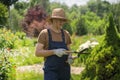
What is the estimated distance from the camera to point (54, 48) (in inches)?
231

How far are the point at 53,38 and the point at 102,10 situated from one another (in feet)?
343

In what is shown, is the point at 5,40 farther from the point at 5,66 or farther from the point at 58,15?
the point at 58,15

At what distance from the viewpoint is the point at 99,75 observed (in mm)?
6445

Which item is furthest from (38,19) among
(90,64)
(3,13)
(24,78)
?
(90,64)

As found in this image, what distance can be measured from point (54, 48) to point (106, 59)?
986 millimetres

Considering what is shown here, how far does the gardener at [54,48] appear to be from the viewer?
229 inches

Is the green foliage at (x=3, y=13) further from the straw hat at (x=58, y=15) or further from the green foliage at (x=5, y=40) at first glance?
the straw hat at (x=58, y=15)

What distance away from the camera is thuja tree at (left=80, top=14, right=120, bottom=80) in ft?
20.9

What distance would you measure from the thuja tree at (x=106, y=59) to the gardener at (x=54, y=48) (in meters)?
0.68

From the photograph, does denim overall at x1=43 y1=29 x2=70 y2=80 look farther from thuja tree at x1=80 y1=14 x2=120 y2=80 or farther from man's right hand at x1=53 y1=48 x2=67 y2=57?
thuja tree at x1=80 y1=14 x2=120 y2=80

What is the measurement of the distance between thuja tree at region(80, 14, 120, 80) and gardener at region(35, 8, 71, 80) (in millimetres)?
684

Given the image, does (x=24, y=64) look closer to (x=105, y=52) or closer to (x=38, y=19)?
(x=105, y=52)

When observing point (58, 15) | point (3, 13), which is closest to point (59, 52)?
point (58, 15)

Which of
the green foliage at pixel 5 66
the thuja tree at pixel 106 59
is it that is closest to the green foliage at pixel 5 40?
the green foliage at pixel 5 66
